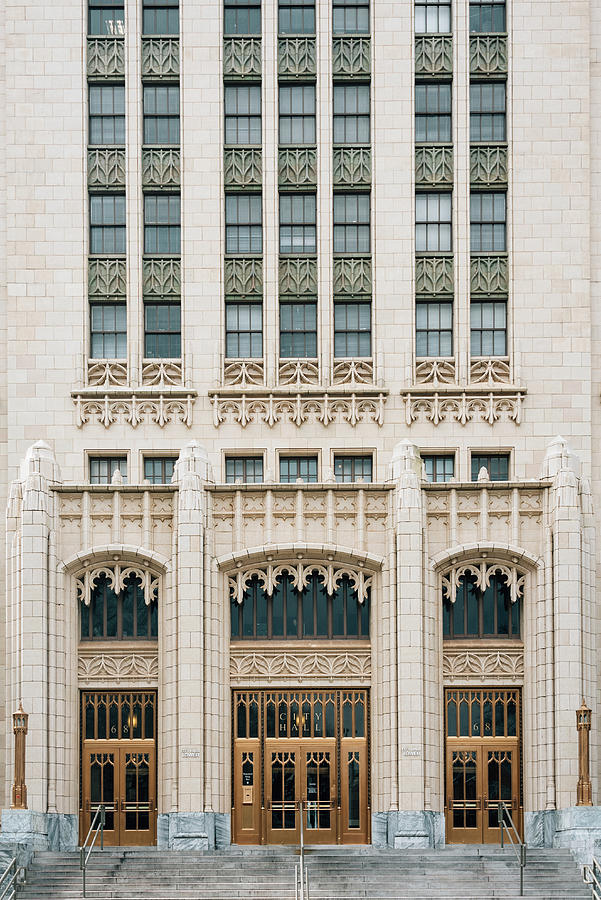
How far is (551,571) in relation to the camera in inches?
1722

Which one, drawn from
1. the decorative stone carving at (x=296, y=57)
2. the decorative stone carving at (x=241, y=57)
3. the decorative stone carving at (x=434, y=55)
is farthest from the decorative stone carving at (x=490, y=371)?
the decorative stone carving at (x=241, y=57)

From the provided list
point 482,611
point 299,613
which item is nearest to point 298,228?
point 299,613

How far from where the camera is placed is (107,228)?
48.1 metres

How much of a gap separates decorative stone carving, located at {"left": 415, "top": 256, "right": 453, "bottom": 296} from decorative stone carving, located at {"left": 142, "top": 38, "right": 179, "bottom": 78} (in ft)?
32.9

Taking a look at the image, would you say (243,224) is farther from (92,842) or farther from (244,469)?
(92,842)

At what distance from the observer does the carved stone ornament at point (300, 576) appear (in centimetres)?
4409

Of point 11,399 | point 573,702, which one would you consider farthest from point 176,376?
point 573,702

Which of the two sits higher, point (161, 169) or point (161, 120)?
point (161, 120)

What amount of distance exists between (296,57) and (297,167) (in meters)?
3.62

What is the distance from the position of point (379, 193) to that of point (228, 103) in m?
5.72

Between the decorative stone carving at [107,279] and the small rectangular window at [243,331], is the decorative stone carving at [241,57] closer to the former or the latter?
the decorative stone carving at [107,279]

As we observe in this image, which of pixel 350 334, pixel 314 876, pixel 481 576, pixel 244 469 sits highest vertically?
pixel 350 334

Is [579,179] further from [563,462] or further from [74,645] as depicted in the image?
[74,645]

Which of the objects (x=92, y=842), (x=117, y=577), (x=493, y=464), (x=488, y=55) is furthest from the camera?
(x=488, y=55)
